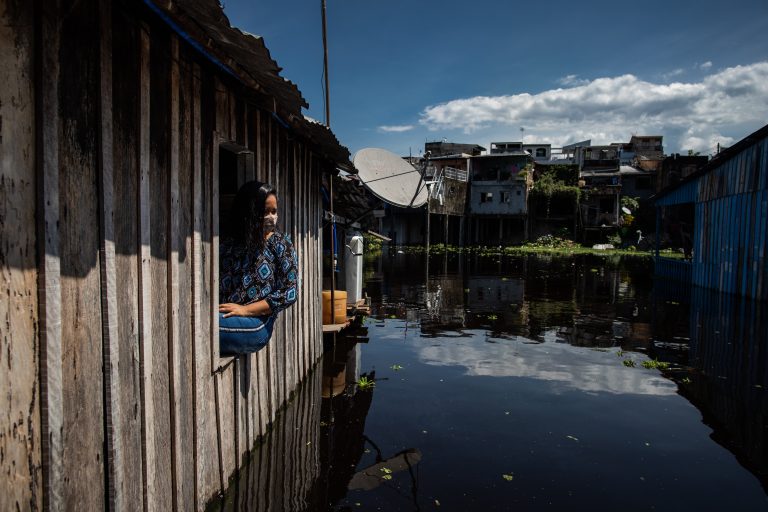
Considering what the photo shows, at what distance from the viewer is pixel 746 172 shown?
14914 millimetres

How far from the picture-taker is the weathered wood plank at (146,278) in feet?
9.18

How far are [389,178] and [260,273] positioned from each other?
7.32 m

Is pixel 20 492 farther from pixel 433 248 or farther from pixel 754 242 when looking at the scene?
pixel 433 248

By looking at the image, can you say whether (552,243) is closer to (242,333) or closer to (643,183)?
(643,183)

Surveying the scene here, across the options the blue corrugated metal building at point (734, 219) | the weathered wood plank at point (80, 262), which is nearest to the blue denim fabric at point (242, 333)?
the weathered wood plank at point (80, 262)

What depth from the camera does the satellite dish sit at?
10.3 m

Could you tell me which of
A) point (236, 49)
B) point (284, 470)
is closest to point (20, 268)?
point (236, 49)

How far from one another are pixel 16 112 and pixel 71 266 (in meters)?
0.67

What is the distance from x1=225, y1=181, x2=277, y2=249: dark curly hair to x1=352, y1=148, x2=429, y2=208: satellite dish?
235 inches

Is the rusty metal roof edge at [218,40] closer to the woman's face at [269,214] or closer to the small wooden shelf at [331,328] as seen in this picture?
the woman's face at [269,214]

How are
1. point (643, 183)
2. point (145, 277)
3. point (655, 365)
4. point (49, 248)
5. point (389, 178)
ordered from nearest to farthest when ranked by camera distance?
point (49, 248) < point (145, 277) < point (655, 365) < point (389, 178) < point (643, 183)

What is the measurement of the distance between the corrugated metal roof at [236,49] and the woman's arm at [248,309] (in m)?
1.70

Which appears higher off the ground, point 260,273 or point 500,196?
point 500,196

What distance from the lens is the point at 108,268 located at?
2488 millimetres
